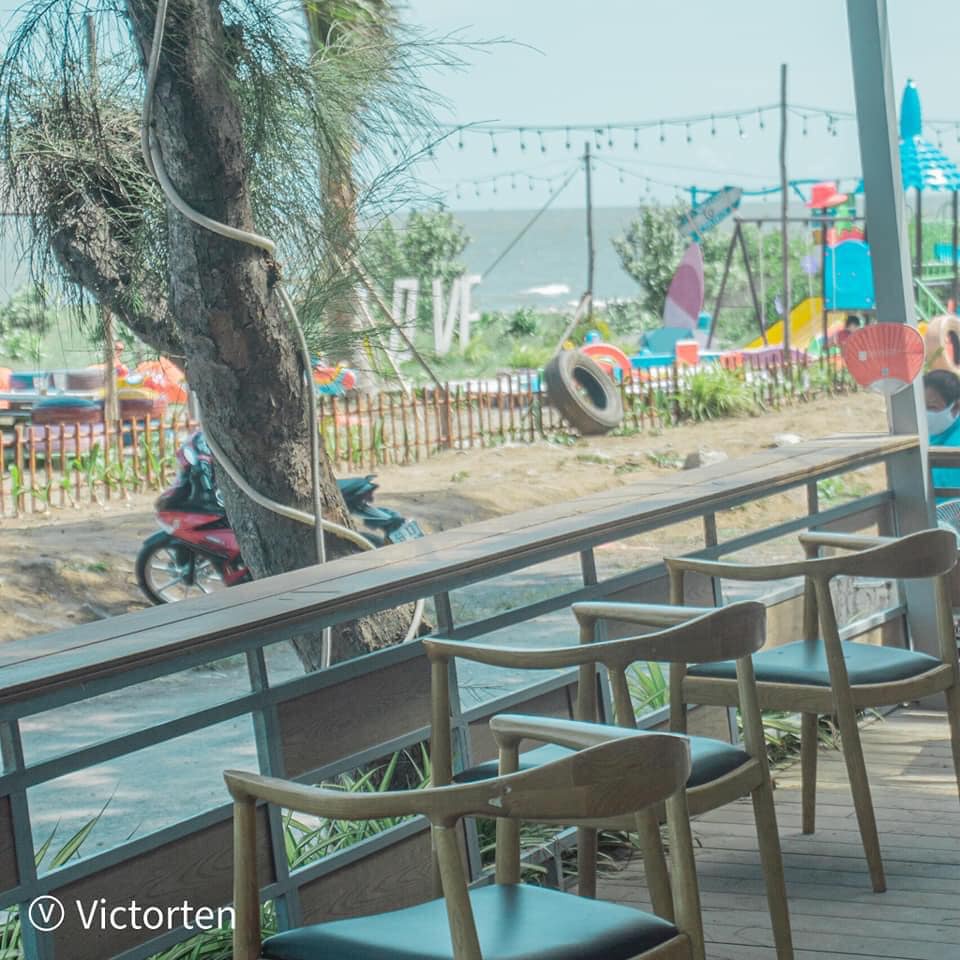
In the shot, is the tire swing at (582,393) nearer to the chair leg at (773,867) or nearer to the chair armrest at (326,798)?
the chair leg at (773,867)

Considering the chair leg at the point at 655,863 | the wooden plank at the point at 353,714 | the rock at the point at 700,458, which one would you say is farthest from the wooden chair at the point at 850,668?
the rock at the point at 700,458

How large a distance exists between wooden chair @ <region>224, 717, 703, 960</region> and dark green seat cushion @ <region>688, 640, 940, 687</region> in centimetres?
108

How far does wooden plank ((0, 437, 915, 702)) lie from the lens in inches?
72.5

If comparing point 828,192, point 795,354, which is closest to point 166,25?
point 795,354

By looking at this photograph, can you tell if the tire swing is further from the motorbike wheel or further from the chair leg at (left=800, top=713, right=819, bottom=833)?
the chair leg at (left=800, top=713, right=819, bottom=833)

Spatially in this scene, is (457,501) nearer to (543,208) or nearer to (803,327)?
(543,208)

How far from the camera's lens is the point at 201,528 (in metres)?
7.02

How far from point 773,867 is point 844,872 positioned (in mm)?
606

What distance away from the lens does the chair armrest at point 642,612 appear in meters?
2.25

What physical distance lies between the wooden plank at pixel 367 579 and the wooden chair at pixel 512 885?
0.41 m

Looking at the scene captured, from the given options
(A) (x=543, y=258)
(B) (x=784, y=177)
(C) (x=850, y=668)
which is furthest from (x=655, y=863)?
(A) (x=543, y=258)

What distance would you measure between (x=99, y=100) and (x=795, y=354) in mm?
15895

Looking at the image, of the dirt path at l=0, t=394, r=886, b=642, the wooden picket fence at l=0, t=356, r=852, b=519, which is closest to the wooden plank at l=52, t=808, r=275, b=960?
the dirt path at l=0, t=394, r=886, b=642

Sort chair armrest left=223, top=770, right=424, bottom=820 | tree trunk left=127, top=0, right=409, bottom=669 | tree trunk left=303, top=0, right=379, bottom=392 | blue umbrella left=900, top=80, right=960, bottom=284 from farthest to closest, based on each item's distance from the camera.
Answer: blue umbrella left=900, top=80, right=960, bottom=284 → tree trunk left=303, top=0, right=379, bottom=392 → tree trunk left=127, top=0, right=409, bottom=669 → chair armrest left=223, top=770, right=424, bottom=820
